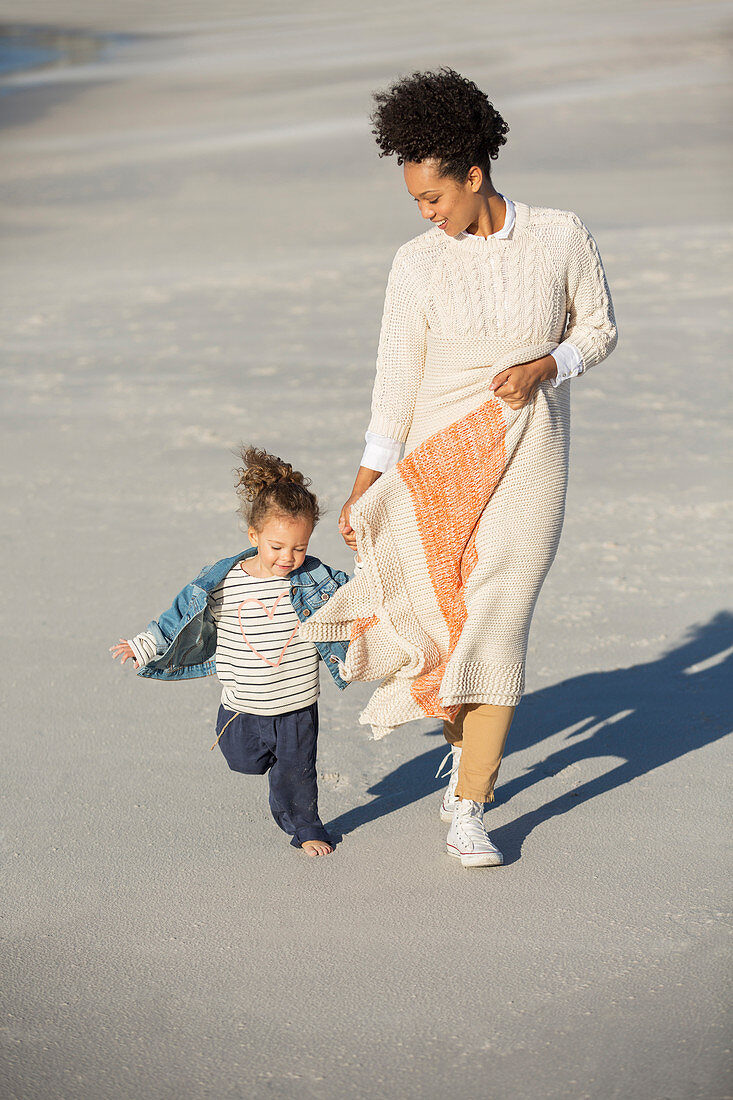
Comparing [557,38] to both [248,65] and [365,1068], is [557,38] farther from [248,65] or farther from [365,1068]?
[365,1068]

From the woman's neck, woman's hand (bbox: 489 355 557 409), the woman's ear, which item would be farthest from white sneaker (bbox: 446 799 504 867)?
the woman's ear

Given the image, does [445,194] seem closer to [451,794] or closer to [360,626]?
[360,626]

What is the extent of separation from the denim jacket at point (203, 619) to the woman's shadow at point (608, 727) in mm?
644

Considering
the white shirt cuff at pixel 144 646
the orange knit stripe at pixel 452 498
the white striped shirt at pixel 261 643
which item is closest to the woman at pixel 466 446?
the orange knit stripe at pixel 452 498

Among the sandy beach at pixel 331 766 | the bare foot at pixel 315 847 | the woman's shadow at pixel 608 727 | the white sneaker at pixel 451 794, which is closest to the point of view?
the sandy beach at pixel 331 766

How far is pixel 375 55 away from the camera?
30109 mm

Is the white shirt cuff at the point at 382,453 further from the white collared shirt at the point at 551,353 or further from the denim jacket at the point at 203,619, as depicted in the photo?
the denim jacket at the point at 203,619

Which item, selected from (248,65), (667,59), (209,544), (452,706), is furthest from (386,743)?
(248,65)

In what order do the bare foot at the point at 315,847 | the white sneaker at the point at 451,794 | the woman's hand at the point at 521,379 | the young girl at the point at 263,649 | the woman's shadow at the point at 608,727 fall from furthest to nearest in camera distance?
the woman's shadow at the point at 608,727
the white sneaker at the point at 451,794
the bare foot at the point at 315,847
the young girl at the point at 263,649
the woman's hand at the point at 521,379

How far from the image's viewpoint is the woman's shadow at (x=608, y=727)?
391 centimetres

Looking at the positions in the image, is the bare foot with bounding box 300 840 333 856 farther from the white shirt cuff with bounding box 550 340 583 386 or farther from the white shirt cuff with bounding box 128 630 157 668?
the white shirt cuff with bounding box 550 340 583 386

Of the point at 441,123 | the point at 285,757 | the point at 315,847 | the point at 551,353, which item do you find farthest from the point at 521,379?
the point at 315,847

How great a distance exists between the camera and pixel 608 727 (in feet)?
14.5

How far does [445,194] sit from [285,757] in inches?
62.8
